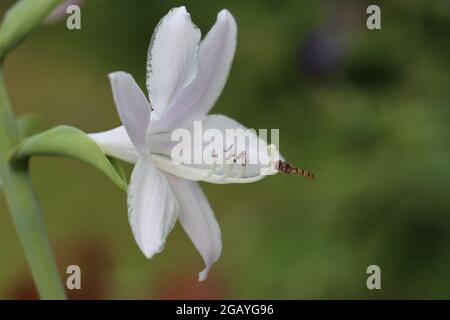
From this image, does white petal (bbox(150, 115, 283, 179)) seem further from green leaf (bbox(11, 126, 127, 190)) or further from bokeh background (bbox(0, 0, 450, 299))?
bokeh background (bbox(0, 0, 450, 299))

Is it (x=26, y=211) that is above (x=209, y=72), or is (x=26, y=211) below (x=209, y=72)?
below

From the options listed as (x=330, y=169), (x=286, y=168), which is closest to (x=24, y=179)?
(x=286, y=168)

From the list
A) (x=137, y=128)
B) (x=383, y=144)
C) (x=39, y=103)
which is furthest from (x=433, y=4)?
(x=39, y=103)

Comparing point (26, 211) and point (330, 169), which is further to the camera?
point (330, 169)

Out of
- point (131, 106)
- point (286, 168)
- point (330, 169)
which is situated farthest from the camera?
point (330, 169)

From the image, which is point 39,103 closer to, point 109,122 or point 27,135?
point 109,122

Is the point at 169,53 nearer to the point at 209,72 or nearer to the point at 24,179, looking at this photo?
the point at 209,72
